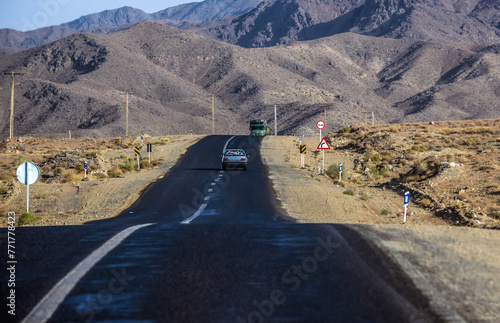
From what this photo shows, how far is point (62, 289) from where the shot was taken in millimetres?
5102

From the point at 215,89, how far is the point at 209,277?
6747 inches

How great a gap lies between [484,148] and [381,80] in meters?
150

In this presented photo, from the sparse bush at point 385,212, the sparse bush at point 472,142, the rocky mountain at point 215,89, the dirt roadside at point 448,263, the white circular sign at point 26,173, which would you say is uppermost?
the rocky mountain at point 215,89

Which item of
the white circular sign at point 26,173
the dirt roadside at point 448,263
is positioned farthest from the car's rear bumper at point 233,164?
the dirt roadside at point 448,263

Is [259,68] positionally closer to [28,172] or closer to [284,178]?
[284,178]

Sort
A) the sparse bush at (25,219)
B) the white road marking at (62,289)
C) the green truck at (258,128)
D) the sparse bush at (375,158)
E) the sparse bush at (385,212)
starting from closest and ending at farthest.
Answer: the white road marking at (62,289)
the sparse bush at (25,219)
the sparse bush at (385,212)
the sparse bush at (375,158)
the green truck at (258,128)

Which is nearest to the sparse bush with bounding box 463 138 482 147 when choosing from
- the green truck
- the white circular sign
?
the green truck

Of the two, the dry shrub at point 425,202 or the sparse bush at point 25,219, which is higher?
the sparse bush at point 25,219

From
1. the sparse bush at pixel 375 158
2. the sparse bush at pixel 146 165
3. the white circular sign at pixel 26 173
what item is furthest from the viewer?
the sparse bush at pixel 375 158

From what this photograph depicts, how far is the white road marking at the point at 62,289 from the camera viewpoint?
4.48 metres

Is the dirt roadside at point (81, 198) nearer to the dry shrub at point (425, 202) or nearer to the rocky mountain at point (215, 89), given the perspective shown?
the dry shrub at point (425, 202)

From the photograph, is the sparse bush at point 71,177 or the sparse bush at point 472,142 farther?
the sparse bush at point 472,142

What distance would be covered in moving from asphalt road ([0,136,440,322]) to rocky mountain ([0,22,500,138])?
117 meters

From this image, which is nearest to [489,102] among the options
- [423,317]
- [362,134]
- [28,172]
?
[362,134]
